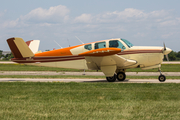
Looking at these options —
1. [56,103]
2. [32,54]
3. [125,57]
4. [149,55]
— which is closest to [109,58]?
[125,57]

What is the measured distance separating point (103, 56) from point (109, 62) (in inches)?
28.9

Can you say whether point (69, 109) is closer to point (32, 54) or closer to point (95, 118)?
point (95, 118)

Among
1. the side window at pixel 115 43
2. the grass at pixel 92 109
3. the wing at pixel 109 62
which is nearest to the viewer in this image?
the grass at pixel 92 109

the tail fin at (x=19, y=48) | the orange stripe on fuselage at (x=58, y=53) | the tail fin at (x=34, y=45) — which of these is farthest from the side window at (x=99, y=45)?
the tail fin at (x=34, y=45)

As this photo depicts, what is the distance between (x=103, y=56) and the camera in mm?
14344

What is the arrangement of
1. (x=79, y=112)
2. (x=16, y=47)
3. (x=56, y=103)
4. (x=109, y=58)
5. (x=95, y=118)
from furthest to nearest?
1. (x=16, y=47)
2. (x=109, y=58)
3. (x=56, y=103)
4. (x=79, y=112)
5. (x=95, y=118)

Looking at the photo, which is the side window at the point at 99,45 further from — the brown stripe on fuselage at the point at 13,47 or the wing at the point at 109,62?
the brown stripe on fuselage at the point at 13,47

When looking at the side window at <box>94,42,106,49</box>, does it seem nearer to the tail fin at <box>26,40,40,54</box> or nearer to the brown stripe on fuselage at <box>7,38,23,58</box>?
the tail fin at <box>26,40,40,54</box>

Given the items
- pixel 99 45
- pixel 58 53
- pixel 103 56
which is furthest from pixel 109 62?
pixel 58 53

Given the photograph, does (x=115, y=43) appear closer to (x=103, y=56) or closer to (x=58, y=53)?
(x=103, y=56)

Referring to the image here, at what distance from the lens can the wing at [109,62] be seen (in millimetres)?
14609

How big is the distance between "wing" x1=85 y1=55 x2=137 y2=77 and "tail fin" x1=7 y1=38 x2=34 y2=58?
15.0 feet

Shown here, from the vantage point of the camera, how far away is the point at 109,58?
574 inches

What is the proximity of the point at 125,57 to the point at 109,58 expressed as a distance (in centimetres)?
126
